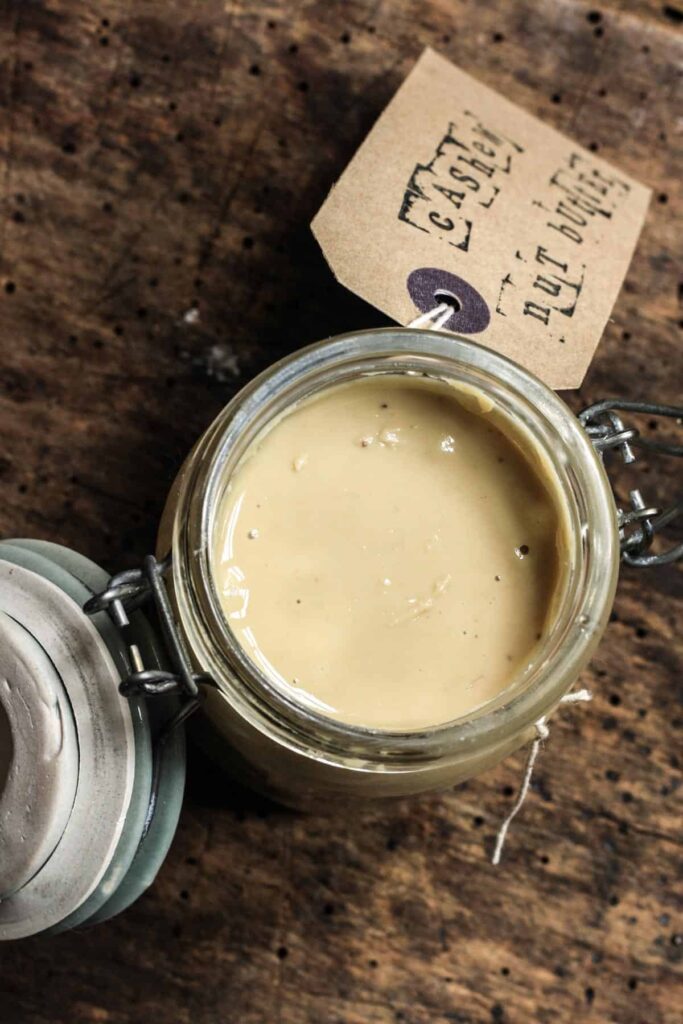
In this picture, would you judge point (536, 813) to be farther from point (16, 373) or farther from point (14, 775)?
point (16, 373)

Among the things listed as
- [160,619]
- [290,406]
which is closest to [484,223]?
[290,406]

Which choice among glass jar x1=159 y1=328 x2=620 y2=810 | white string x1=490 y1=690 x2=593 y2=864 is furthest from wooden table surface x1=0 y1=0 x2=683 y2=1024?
glass jar x1=159 y1=328 x2=620 y2=810

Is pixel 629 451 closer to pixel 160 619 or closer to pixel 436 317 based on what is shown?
pixel 436 317

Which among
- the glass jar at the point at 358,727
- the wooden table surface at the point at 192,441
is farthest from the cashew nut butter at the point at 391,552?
the wooden table surface at the point at 192,441

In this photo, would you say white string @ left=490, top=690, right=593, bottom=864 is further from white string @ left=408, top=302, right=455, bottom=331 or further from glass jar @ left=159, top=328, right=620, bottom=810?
white string @ left=408, top=302, right=455, bottom=331

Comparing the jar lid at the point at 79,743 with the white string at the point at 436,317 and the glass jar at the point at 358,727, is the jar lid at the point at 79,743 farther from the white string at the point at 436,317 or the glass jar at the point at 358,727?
the white string at the point at 436,317
